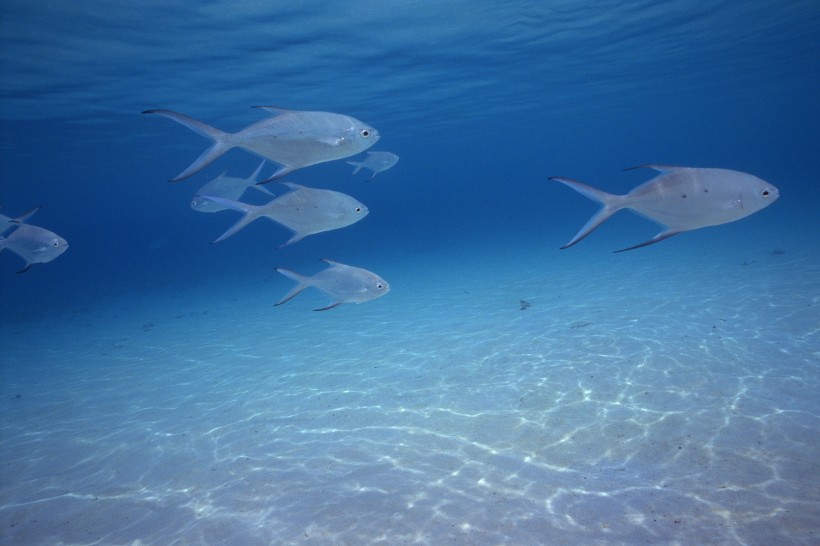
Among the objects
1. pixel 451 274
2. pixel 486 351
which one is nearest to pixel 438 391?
pixel 486 351

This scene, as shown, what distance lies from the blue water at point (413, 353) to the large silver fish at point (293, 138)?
3691mm

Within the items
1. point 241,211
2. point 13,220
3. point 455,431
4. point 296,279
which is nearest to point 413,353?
point 455,431

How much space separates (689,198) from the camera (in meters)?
3.78

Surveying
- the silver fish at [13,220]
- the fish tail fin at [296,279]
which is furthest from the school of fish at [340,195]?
the silver fish at [13,220]

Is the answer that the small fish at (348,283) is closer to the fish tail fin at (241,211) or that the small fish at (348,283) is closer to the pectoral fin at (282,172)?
the fish tail fin at (241,211)

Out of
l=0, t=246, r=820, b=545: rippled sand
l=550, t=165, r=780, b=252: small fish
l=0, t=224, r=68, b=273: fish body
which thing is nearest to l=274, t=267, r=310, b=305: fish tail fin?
l=0, t=246, r=820, b=545: rippled sand

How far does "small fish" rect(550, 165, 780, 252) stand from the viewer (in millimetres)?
3721

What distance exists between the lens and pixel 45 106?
20594mm

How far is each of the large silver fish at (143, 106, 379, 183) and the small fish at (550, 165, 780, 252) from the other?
2.13 metres

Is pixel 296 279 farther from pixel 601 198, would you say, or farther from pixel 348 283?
pixel 601 198

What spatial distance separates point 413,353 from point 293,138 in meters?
6.68

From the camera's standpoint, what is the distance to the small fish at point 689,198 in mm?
3721

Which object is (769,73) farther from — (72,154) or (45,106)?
(72,154)

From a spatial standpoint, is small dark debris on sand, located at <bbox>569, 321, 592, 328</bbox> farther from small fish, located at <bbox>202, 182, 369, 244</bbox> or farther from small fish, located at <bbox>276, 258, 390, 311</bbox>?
small fish, located at <bbox>202, 182, 369, 244</bbox>
